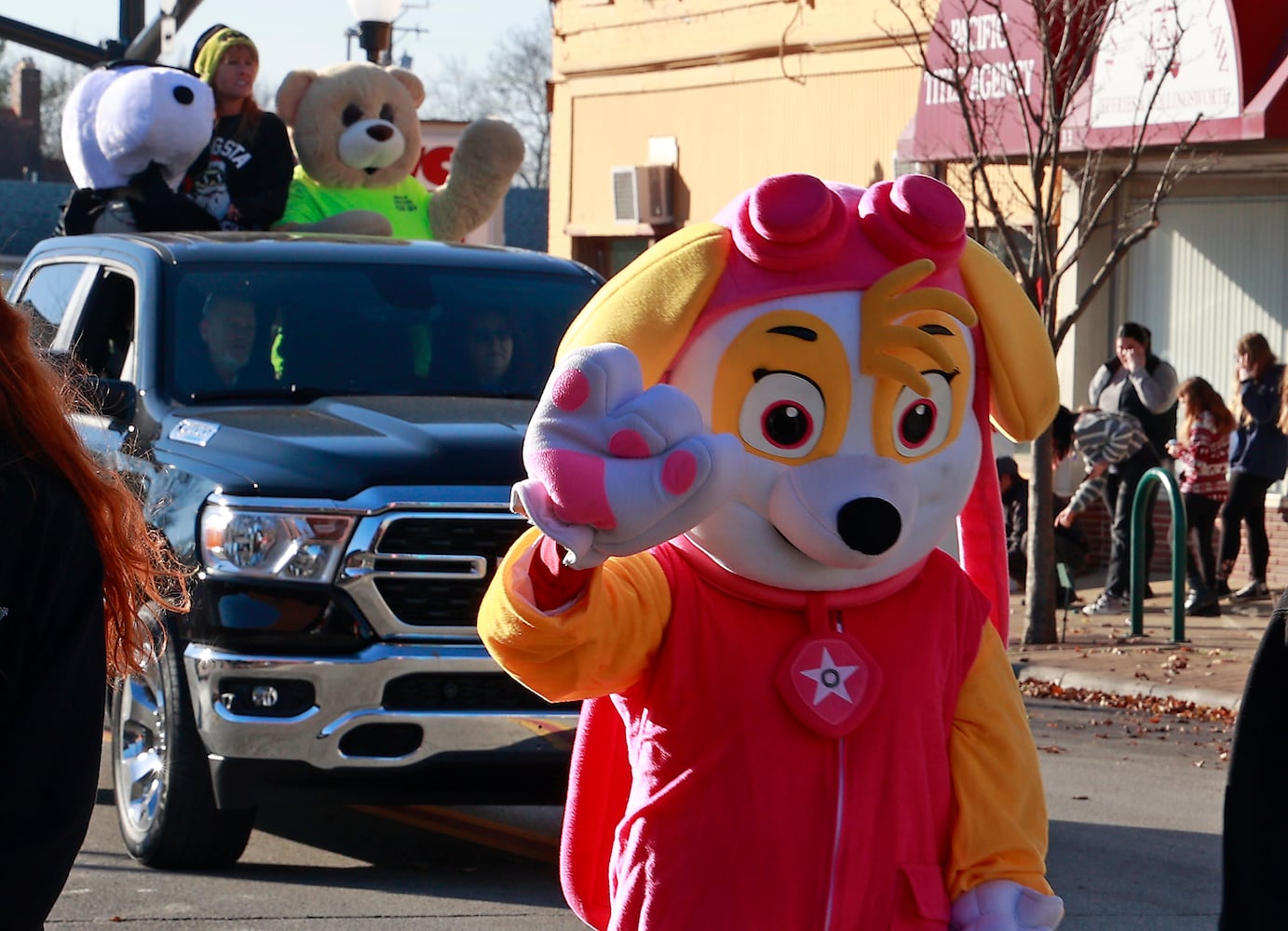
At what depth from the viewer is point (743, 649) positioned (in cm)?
313

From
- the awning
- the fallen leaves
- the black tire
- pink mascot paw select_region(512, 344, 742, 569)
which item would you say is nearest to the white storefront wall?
the awning

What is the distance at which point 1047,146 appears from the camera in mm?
11641

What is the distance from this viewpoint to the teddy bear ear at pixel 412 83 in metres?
11.0

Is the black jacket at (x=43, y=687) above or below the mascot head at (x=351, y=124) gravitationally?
below

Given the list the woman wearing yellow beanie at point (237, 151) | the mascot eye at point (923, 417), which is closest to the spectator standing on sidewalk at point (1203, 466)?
the woman wearing yellow beanie at point (237, 151)

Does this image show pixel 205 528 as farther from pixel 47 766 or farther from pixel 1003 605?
pixel 47 766

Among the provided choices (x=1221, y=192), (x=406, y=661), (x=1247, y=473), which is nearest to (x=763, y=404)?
(x=406, y=661)

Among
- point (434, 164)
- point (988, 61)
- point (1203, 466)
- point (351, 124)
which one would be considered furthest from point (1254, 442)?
point (434, 164)

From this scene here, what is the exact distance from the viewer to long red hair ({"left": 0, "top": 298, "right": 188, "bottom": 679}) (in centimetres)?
257

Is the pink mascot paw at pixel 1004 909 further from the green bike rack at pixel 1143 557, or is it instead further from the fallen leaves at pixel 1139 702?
the green bike rack at pixel 1143 557

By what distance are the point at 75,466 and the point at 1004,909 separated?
5.12 feet

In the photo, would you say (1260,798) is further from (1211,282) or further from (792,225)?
(1211,282)

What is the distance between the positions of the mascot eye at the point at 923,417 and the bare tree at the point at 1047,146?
767 cm

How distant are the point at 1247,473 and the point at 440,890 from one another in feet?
27.4
